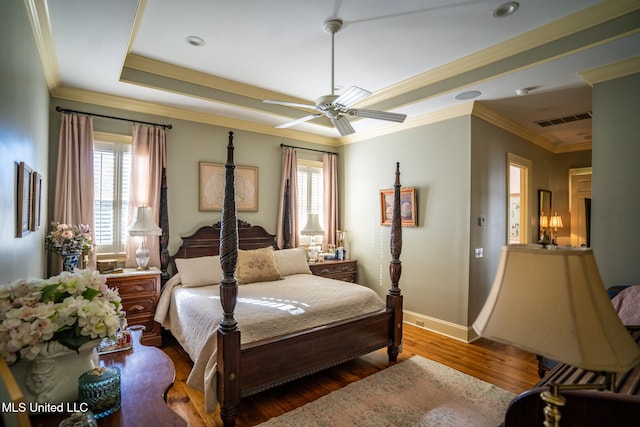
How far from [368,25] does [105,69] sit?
2510mm

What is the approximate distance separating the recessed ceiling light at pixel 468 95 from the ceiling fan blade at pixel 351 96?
1.74 metres

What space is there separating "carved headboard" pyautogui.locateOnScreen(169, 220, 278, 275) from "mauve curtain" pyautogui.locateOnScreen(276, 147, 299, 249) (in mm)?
175

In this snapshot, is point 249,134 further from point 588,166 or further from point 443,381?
point 588,166

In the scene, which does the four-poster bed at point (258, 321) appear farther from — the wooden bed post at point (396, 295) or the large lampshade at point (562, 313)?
the large lampshade at point (562, 313)

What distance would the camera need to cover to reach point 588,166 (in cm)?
589

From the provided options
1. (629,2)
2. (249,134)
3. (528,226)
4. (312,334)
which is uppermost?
(629,2)

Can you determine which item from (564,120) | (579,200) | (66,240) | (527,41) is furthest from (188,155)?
(579,200)

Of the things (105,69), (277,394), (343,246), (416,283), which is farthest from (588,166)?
(105,69)

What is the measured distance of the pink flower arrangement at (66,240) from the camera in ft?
10.5

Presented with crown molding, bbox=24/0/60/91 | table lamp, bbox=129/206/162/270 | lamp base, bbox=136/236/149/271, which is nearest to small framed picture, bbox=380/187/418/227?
table lamp, bbox=129/206/162/270

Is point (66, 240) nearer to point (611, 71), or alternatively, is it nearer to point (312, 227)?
point (312, 227)

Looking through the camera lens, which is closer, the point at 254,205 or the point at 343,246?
the point at 254,205

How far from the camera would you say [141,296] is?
143 inches

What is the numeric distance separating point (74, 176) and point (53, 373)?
3132mm
